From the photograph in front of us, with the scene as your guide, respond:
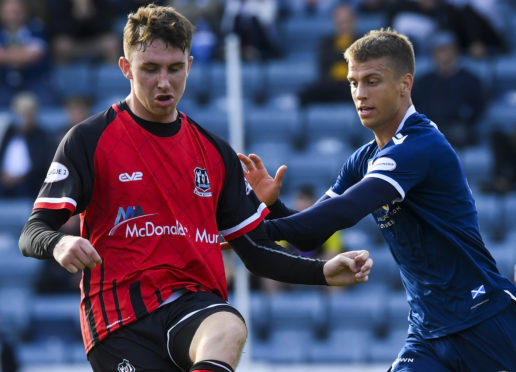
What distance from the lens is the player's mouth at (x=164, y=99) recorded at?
507cm

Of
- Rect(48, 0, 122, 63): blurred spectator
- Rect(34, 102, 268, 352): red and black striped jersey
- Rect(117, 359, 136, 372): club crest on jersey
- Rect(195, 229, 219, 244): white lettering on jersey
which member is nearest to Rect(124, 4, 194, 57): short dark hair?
Rect(34, 102, 268, 352): red and black striped jersey

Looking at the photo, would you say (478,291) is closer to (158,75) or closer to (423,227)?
(423,227)

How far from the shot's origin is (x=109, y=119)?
513 centimetres

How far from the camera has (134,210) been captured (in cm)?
496

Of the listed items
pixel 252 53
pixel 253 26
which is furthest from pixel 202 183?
pixel 252 53

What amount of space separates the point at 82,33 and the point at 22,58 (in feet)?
3.20

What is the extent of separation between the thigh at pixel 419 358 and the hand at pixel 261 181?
1137 mm

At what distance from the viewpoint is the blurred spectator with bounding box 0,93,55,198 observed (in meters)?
12.0

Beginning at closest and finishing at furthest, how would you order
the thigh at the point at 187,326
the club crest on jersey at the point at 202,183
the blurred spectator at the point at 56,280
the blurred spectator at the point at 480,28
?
the thigh at the point at 187,326 < the club crest on jersey at the point at 202,183 < the blurred spectator at the point at 56,280 < the blurred spectator at the point at 480,28

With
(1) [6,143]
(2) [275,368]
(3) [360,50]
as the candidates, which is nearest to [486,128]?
(2) [275,368]

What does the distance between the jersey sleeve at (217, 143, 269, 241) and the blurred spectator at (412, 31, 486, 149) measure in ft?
21.0

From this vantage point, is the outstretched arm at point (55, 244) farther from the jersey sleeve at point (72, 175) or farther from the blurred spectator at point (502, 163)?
the blurred spectator at point (502, 163)

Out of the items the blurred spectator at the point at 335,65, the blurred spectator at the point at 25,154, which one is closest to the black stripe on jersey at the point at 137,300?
the blurred spectator at the point at 25,154

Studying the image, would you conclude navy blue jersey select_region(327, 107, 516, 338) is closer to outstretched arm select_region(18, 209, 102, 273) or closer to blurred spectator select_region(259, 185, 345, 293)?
outstretched arm select_region(18, 209, 102, 273)
